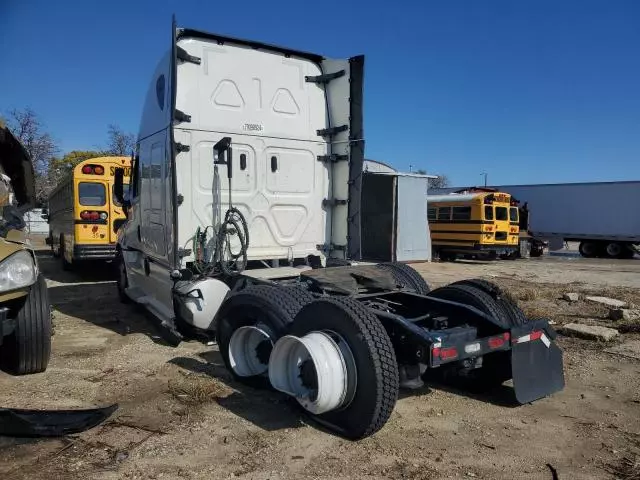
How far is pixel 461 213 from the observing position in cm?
2103

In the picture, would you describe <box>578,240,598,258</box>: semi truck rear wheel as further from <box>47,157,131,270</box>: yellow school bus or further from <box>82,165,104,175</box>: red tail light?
<box>82,165,104,175</box>: red tail light

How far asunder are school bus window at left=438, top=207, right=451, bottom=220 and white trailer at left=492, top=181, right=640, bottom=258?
26.6ft

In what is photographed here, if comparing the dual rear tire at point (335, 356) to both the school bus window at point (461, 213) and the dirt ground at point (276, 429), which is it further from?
the school bus window at point (461, 213)

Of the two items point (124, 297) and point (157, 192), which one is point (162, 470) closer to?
point (157, 192)

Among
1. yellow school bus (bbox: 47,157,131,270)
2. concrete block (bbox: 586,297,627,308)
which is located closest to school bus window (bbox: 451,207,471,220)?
concrete block (bbox: 586,297,627,308)

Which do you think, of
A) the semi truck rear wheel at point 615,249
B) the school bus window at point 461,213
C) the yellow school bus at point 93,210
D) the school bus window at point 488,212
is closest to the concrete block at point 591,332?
the yellow school bus at point 93,210

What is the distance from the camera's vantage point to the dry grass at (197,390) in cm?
440

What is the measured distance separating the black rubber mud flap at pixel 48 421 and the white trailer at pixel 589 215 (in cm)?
2550

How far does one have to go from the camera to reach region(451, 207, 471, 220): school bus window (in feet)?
68.1

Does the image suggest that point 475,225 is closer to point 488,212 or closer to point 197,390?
point 488,212

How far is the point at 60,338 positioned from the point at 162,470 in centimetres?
413

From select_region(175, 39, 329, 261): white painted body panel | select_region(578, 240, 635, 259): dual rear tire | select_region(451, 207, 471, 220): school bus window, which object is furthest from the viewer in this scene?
select_region(578, 240, 635, 259): dual rear tire

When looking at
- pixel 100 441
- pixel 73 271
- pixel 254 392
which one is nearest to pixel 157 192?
pixel 254 392

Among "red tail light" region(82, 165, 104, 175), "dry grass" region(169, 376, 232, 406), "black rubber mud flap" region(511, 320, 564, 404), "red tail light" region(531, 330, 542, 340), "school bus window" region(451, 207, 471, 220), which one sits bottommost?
"dry grass" region(169, 376, 232, 406)
